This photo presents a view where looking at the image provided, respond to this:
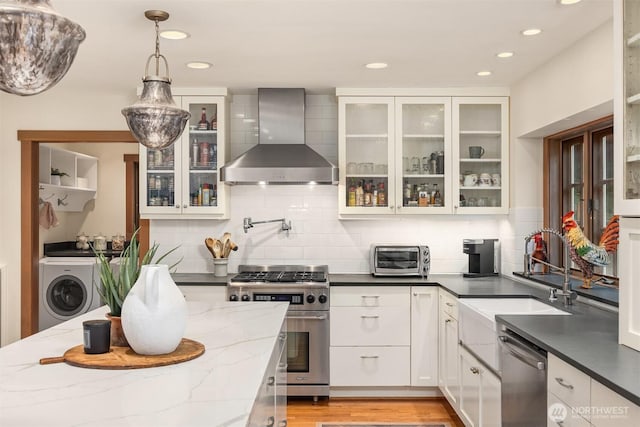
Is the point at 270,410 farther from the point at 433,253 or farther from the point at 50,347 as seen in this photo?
the point at 433,253

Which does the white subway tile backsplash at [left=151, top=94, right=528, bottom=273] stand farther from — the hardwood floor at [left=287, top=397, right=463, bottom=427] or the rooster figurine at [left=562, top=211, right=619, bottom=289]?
the rooster figurine at [left=562, top=211, right=619, bottom=289]

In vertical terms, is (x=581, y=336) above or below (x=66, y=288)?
above

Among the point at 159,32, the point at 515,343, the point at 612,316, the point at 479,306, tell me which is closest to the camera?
the point at 515,343

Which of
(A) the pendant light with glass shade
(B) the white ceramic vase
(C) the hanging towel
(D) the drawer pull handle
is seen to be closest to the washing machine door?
(C) the hanging towel

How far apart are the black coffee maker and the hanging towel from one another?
4516 mm

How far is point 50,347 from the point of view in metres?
2.15

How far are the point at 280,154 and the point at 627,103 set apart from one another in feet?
8.85

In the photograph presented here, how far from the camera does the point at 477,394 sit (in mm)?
3221

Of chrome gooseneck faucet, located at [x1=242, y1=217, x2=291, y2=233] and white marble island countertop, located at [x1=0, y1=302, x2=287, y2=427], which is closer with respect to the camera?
white marble island countertop, located at [x1=0, y1=302, x2=287, y2=427]

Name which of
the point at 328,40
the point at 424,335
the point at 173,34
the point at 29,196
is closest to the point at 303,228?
the point at 424,335

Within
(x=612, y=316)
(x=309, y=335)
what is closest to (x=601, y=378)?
(x=612, y=316)

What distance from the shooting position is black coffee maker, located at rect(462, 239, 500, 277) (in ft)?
15.1

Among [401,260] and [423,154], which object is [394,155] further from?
[401,260]

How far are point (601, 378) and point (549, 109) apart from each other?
2285 millimetres
